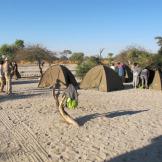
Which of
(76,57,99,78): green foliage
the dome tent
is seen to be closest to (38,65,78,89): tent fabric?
the dome tent

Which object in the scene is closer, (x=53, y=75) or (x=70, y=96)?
(x=70, y=96)

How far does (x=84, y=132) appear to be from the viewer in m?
11.4

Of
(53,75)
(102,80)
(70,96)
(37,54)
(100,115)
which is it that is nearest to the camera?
(70,96)

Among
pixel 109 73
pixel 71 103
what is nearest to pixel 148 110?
pixel 71 103

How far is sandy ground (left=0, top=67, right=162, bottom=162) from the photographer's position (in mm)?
9109

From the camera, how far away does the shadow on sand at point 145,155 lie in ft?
28.6

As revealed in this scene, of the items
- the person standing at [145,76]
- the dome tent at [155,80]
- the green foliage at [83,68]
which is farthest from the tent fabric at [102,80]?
the green foliage at [83,68]

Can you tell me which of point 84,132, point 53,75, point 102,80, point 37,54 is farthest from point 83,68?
point 84,132

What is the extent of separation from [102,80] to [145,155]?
14.2 metres

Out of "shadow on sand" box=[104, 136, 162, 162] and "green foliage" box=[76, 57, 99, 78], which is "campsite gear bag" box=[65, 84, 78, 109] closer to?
"shadow on sand" box=[104, 136, 162, 162]

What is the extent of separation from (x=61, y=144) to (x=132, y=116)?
457 cm

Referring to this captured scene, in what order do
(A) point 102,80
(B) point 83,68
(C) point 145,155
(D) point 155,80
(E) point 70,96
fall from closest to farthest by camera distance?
(C) point 145,155 → (E) point 70,96 → (A) point 102,80 → (D) point 155,80 → (B) point 83,68

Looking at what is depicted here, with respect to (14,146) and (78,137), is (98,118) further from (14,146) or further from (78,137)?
(14,146)

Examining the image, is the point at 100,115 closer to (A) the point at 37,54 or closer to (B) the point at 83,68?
(B) the point at 83,68
